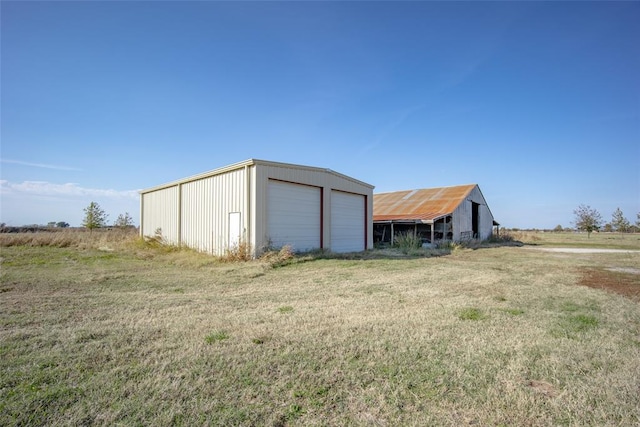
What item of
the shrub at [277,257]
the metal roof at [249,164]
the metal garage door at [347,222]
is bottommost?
the shrub at [277,257]

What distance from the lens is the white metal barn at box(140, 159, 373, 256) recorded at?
13234mm

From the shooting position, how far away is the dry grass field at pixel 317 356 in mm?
2745

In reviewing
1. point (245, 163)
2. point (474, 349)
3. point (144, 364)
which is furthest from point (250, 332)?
point (245, 163)

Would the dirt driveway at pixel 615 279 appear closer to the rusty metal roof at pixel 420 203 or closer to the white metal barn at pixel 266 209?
the white metal barn at pixel 266 209

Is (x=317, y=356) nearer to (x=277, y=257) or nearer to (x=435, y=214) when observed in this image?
(x=277, y=257)

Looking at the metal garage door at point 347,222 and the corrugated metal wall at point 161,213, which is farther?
the corrugated metal wall at point 161,213

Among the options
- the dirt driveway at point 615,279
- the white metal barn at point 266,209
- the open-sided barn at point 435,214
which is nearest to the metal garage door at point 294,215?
the white metal barn at point 266,209

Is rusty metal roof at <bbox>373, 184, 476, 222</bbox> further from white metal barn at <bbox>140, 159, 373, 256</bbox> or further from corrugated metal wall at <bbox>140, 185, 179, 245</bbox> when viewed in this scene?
corrugated metal wall at <bbox>140, 185, 179, 245</bbox>

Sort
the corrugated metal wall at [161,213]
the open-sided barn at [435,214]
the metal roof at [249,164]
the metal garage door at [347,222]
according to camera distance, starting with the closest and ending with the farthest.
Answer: the metal roof at [249,164] < the metal garage door at [347,222] < the corrugated metal wall at [161,213] < the open-sided barn at [435,214]

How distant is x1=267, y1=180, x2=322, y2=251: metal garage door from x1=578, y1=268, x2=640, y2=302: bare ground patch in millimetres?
9915

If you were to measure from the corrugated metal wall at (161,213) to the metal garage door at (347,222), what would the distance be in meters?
8.46

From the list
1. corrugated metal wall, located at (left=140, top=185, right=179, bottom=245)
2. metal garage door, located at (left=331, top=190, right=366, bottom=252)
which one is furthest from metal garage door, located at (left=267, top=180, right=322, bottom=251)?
corrugated metal wall, located at (left=140, top=185, right=179, bottom=245)

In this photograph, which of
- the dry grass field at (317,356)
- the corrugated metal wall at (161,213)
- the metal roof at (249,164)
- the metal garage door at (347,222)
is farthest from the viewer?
the corrugated metal wall at (161,213)

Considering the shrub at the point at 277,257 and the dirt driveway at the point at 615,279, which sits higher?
the shrub at the point at 277,257
